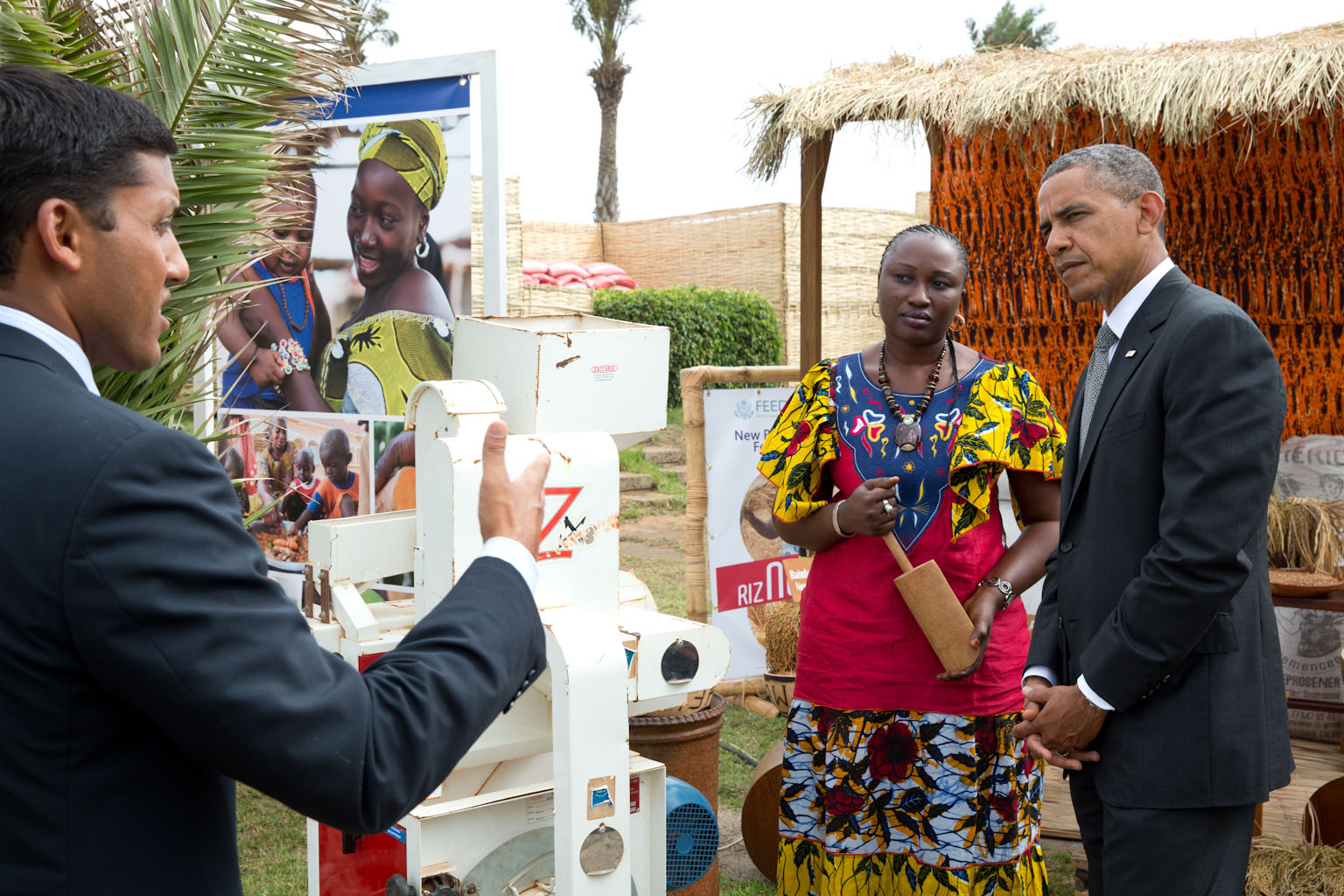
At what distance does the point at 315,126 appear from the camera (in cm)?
416

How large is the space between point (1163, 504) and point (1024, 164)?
359 centimetres

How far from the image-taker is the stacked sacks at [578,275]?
15.8 metres

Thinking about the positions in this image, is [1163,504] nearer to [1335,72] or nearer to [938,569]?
[938,569]

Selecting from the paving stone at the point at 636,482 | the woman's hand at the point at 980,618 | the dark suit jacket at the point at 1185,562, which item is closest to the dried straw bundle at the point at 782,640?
the woman's hand at the point at 980,618

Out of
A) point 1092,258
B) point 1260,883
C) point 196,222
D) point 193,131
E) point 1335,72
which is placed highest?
point 1335,72

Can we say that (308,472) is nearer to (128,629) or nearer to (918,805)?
(918,805)

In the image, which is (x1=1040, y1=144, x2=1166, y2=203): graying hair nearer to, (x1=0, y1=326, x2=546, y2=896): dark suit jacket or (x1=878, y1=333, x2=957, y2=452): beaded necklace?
(x1=878, y1=333, x2=957, y2=452): beaded necklace

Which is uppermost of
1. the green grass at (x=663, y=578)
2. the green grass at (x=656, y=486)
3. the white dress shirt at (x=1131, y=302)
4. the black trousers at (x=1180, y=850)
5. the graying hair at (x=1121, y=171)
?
the graying hair at (x=1121, y=171)

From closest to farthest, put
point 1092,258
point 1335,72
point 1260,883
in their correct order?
1. point 1092,258
2. point 1260,883
3. point 1335,72

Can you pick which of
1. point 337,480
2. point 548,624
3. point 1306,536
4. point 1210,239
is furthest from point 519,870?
point 1210,239

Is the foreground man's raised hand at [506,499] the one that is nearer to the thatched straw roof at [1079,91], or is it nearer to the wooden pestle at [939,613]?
the wooden pestle at [939,613]

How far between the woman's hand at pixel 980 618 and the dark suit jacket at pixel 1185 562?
454mm

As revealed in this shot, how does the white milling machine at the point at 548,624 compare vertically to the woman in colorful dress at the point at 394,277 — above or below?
below

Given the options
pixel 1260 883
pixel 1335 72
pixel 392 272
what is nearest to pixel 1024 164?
pixel 1335 72
